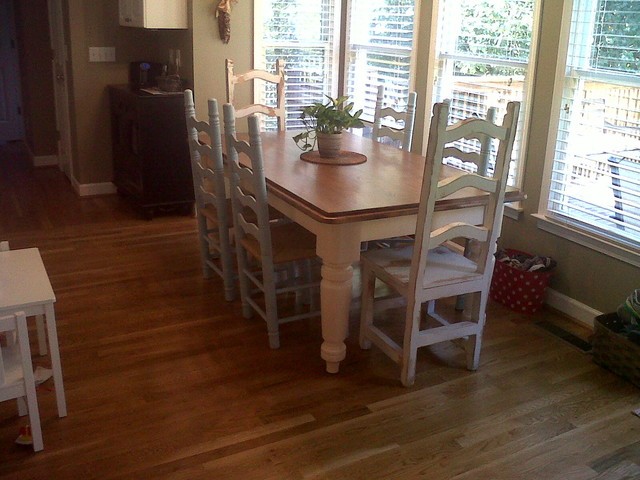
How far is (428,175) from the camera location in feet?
8.09

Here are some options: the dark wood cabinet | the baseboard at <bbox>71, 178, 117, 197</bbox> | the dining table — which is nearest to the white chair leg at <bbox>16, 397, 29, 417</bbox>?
the dining table

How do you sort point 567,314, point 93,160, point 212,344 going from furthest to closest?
1. point 93,160
2. point 567,314
3. point 212,344

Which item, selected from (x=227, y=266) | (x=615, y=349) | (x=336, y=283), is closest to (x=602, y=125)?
(x=615, y=349)

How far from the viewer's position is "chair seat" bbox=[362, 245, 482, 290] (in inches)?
108

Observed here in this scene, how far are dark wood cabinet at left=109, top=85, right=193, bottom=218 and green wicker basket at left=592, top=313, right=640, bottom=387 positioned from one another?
3117 millimetres

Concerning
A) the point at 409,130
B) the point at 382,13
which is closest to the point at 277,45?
the point at 382,13

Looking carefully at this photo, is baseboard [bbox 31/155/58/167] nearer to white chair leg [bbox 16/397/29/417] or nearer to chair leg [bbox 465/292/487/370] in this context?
white chair leg [bbox 16/397/29/417]

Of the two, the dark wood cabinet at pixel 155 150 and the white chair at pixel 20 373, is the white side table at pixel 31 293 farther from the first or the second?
the dark wood cabinet at pixel 155 150

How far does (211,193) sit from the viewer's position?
3541 millimetres

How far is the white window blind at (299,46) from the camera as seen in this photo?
5062 mm

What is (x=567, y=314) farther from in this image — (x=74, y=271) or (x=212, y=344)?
(x=74, y=271)

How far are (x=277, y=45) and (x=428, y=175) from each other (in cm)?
303

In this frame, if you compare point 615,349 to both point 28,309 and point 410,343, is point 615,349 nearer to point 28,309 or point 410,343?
point 410,343

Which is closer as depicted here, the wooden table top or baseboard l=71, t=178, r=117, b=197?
the wooden table top
